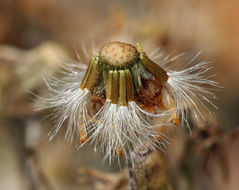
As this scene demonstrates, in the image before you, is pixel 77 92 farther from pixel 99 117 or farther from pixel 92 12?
pixel 92 12

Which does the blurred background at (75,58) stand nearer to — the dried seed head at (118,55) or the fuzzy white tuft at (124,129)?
the fuzzy white tuft at (124,129)

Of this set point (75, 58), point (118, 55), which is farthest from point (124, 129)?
point (75, 58)

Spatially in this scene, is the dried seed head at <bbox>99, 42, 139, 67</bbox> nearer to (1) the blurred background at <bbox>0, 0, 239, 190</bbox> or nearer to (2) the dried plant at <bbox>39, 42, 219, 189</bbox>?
(2) the dried plant at <bbox>39, 42, 219, 189</bbox>

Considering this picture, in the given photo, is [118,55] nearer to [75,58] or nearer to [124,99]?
[124,99]

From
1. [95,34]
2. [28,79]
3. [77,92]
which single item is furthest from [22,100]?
[77,92]

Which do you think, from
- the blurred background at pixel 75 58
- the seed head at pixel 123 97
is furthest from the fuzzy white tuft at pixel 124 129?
the blurred background at pixel 75 58

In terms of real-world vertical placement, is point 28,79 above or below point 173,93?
above

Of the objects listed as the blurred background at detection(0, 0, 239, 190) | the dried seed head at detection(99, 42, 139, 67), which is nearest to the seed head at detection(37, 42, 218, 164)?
the dried seed head at detection(99, 42, 139, 67)
